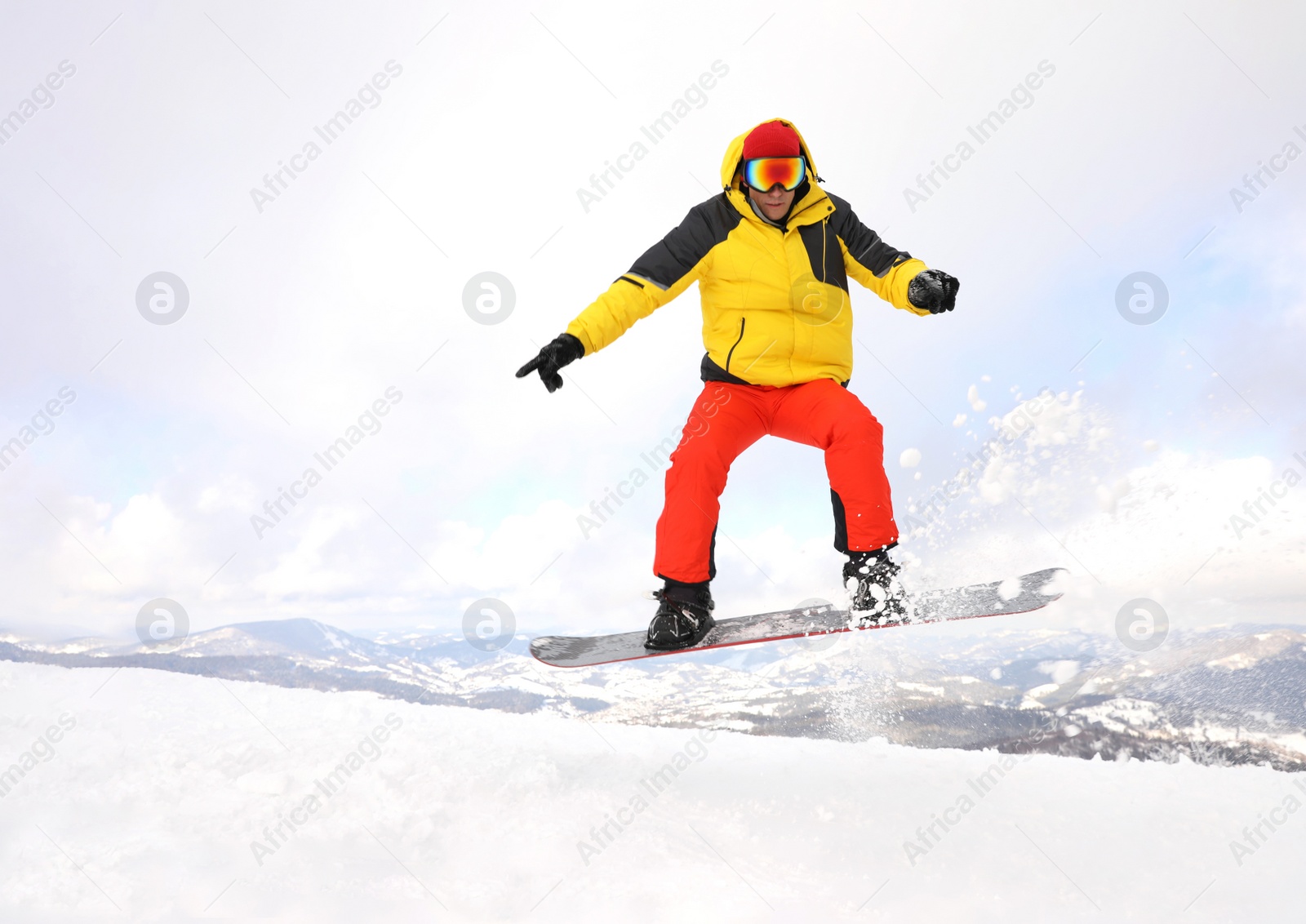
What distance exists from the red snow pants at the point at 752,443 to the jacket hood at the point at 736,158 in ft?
3.48

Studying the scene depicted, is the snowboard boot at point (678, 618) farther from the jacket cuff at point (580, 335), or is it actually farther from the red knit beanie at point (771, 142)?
the red knit beanie at point (771, 142)

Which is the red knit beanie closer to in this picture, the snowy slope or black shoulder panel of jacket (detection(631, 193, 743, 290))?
black shoulder panel of jacket (detection(631, 193, 743, 290))

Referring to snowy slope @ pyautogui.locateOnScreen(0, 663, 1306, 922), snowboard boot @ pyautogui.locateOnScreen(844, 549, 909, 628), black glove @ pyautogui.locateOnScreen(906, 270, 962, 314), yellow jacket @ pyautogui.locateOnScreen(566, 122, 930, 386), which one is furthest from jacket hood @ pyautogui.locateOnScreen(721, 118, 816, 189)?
snowy slope @ pyautogui.locateOnScreen(0, 663, 1306, 922)

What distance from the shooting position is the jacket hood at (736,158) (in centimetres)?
367

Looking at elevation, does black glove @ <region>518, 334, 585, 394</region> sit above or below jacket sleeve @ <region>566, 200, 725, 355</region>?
below

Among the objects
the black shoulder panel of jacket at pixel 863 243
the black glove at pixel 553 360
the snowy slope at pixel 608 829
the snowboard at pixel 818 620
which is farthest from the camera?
the black shoulder panel of jacket at pixel 863 243

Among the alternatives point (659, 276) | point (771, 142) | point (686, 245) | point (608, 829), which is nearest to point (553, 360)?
point (659, 276)

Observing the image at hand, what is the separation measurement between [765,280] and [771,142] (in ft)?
2.14

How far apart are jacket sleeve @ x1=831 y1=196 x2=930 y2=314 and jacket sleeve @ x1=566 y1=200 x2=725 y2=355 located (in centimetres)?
67

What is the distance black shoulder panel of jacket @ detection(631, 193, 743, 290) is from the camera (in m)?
3.71

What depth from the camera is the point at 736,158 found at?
3.70 meters

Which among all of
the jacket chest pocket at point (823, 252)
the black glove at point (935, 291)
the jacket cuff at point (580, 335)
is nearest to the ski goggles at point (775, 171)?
the jacket chest pocket at point (823, 252)

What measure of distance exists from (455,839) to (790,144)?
336cm

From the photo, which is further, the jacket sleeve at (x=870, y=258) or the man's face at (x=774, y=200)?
the jacket sleeve at (x=870, y=258)
